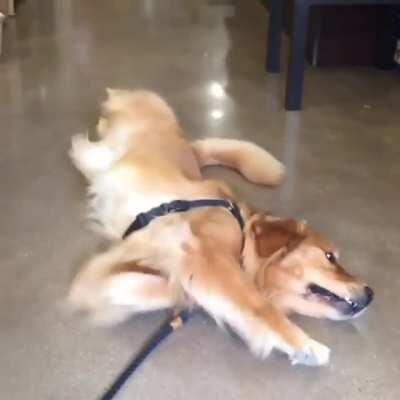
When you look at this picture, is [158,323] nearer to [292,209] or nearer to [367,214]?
[292,209]

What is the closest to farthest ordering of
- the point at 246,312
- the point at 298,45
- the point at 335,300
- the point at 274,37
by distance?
the point at 246,312 < the point at 335,300 < the point at 298,45 < the point at 274,37

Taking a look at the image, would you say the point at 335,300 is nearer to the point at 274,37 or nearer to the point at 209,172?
the point at 209,172

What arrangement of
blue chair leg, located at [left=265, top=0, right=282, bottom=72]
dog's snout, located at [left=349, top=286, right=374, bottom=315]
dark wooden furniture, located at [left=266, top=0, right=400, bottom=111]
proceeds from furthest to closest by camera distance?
1. blue chair leg, located at [left=265, top=0, right=282, bottom=72]
2. dark wooden furniture, located at [left=266, top=0, right=400, bottom=111]
3. dog's snout, located at [left=349, top=286, right=374, bottom=315]

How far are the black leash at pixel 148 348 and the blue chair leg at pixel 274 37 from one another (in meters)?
1.71

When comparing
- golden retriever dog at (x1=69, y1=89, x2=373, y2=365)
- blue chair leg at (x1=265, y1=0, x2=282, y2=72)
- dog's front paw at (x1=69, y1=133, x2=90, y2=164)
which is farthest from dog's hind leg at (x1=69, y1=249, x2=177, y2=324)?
blue chair leg at (x1=265, y1=0, x2=282, y2=72)

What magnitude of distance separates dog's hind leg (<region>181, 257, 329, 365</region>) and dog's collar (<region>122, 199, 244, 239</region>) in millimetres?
160

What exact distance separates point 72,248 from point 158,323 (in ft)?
1.17

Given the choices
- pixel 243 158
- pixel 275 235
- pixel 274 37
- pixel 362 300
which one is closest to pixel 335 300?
pixel 362 300

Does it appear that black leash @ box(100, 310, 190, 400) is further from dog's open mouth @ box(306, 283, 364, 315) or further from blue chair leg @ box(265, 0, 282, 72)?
blue chair leg @ box(265, 0, 282, 72)

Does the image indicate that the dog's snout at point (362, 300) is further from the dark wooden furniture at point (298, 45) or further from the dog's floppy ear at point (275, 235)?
the dark wooden furniture at point (298, 45)

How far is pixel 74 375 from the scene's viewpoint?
1340mm

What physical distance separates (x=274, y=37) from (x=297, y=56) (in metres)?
0.46

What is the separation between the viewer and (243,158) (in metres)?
2.07

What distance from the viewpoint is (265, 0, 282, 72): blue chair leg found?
114 inches
